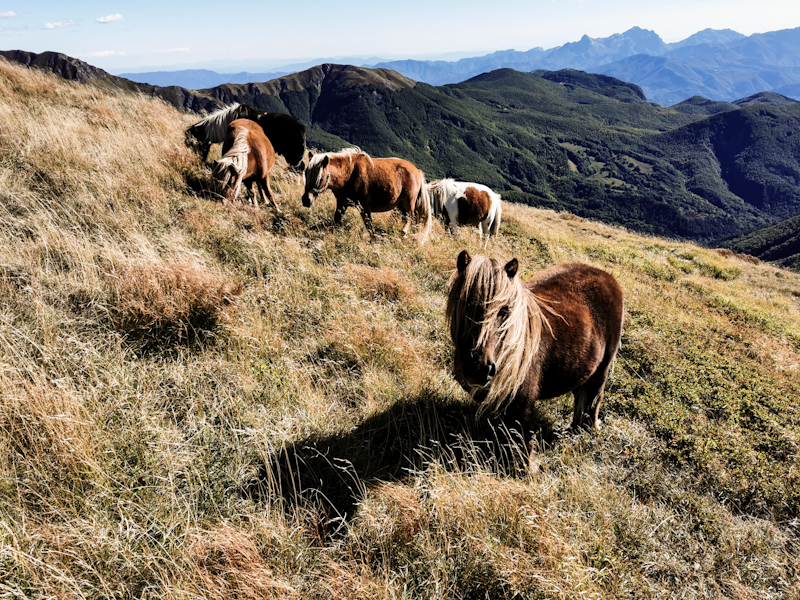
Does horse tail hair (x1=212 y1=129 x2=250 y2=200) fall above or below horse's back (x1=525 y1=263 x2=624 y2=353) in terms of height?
above

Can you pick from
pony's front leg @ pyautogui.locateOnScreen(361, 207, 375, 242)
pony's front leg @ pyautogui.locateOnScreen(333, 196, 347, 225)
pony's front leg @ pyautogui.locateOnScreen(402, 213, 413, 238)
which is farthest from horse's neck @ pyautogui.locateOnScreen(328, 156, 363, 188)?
pony's front leg @ pyautogui.locateOnScreen(402, 213, 413, 238)

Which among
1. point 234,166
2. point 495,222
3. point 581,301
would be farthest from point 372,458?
point 495,222

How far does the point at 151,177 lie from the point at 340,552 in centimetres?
832

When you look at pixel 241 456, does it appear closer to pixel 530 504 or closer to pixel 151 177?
pixel 530 504

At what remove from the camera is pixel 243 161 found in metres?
7.81

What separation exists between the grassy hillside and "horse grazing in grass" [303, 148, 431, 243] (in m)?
1.28

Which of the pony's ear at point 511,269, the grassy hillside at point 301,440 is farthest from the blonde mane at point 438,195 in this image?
the pony's ear at point 511,269

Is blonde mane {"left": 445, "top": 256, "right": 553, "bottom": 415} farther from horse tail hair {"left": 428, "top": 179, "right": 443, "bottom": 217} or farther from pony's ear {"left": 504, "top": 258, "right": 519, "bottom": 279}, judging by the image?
horse tail hair {"left": 428, "top": 179, "right": 443, "bottom": 217}

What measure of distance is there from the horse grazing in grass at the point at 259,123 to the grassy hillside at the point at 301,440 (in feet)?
11.2

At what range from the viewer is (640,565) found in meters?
2.87

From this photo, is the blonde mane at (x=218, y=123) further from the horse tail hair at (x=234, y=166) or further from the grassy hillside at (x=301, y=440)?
the grassy hillside at (x=301, y=440)

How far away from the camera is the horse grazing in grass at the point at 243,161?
769 cm

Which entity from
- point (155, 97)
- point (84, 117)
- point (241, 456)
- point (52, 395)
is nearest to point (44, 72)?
point (155, 97)

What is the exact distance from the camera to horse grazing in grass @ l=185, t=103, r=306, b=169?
33.3ft
